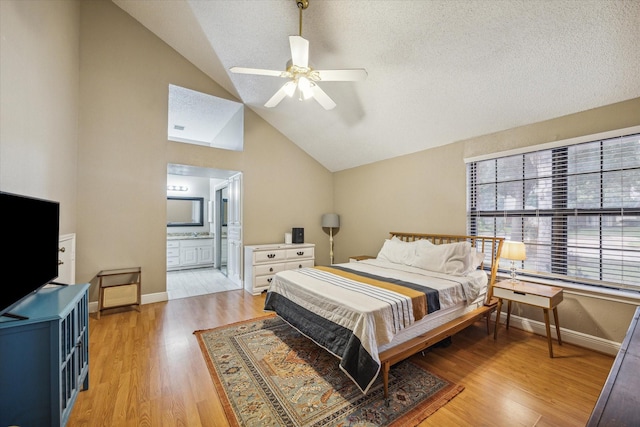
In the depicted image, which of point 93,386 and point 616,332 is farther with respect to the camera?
point 616,332

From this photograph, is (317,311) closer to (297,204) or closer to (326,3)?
(326,3)

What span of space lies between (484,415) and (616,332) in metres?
1.89

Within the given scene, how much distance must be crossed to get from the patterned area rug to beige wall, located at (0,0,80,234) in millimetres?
1721

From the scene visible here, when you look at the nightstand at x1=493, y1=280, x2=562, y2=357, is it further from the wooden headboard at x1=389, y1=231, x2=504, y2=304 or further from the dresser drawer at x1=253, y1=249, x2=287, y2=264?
the dresser drawer at x1=253, y1=249, x2=287, y2=264

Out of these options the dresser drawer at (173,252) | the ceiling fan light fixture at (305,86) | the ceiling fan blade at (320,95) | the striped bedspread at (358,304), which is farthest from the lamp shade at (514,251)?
the dresser drawer at (173,252)

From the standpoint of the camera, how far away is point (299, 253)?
475 centimetres

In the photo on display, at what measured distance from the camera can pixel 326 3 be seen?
96.0 inches

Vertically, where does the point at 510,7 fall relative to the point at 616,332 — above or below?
above

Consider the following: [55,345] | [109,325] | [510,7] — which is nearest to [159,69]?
[109,325]

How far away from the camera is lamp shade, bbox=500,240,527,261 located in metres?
2.72

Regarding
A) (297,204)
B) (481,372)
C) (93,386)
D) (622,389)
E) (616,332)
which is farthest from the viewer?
(297,204)

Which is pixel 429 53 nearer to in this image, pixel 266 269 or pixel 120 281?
pixel 266 269

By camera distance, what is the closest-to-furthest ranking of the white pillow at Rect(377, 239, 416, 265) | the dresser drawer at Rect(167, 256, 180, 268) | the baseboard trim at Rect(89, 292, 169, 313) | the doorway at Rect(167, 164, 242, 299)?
the white pillow at Rect(377, 239, 416, 265) < the baseboard trim at Rect(89, 292, 169, 313) < the doorway at Rect(167, 164, 242, 299) < the dresser drawer at Rect(167, 256, 180, 268)

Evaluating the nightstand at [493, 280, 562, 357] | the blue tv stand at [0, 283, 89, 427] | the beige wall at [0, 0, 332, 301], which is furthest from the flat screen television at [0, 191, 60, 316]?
the nightstand at [493, 280, 562, 357]
